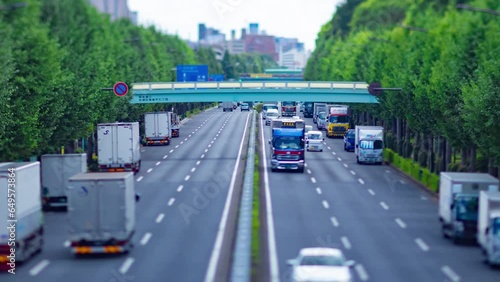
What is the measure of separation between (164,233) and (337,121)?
74.5 m

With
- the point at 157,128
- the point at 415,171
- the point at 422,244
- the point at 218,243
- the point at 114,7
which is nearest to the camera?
the point at 218,243

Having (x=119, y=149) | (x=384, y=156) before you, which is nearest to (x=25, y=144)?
(x=119, y=149)

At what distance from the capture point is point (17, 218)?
3156cm

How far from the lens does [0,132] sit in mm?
47219

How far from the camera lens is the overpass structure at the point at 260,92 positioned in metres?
95.4

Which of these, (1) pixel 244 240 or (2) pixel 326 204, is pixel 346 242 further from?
(2) pixel 326 204

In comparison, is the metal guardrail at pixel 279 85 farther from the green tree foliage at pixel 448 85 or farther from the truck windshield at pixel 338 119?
the truck windshield at pixel 338 119

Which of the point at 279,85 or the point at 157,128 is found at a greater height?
the point at 279,85

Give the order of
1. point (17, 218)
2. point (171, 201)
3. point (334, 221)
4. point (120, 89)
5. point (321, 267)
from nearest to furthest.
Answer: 1. point (321, 267)
2. point (17, 218)
3. point (334, 221)
4. point (171, 201)
5. point (120, 89)

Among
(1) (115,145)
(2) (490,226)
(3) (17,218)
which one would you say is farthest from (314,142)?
(3) (17,218)

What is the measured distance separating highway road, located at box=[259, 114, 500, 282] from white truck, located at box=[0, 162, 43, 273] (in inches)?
369

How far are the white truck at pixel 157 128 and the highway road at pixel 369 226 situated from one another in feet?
98.8

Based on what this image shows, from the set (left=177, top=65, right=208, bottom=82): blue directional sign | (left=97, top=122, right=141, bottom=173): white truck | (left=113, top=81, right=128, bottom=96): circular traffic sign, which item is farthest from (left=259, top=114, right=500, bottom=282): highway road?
(left=177, top=65, right=208, bottom=82): blue directional sign

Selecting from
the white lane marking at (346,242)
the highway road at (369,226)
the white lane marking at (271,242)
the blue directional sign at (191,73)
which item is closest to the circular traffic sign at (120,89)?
the highway road at (369,226)
